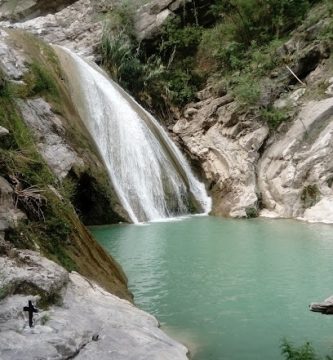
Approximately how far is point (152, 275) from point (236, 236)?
447cm

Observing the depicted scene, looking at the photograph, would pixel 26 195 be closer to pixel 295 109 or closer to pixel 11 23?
pixel 295 109

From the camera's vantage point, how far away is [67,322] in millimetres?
4484

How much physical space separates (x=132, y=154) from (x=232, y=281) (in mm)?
9789

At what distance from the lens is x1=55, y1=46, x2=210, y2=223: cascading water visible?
Result: 16.8m

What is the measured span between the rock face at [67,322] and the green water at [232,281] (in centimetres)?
76

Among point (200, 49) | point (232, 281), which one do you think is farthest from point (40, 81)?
point (200, 49)

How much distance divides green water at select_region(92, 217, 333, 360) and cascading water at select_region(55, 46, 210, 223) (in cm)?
238

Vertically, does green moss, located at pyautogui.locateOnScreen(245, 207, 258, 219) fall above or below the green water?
below

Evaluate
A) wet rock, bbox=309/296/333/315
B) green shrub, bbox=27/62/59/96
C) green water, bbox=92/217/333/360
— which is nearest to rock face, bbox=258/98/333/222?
green water, bbox=92/217/333/360

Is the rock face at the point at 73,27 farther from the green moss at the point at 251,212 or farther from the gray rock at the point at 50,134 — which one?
the green moss at the point at 251,212

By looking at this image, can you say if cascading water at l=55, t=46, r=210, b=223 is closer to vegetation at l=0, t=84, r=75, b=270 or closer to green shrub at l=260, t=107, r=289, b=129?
green shrub at l=260, t=107, r=289, b=129

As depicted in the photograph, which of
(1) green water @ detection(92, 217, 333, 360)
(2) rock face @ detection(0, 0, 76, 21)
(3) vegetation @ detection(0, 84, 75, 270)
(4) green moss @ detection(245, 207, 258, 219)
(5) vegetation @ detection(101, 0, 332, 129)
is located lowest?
(4) green moss @ detection(245, 207, 258, 219)

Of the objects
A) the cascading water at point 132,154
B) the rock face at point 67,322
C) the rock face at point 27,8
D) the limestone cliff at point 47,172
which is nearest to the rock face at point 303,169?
the cascading water at point 132,154

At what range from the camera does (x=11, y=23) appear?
30125mm
